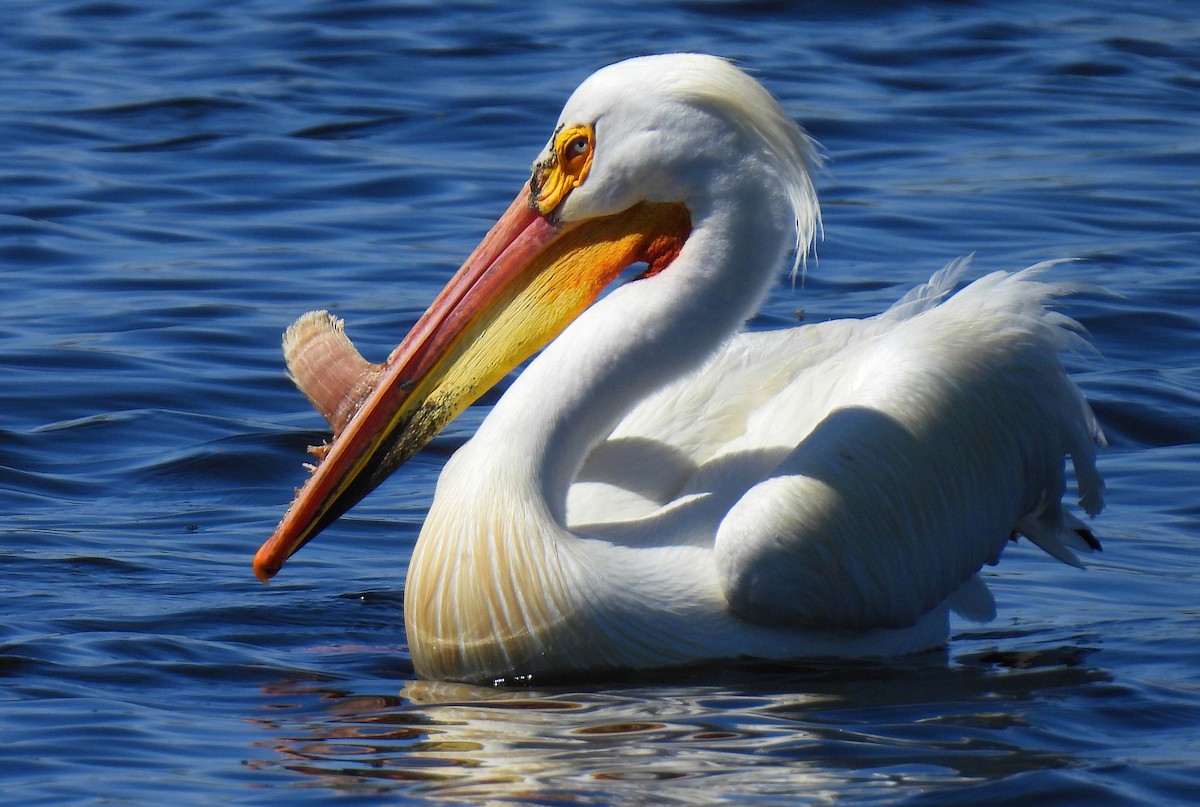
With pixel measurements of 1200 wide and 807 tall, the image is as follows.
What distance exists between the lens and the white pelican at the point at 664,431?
14.5ft

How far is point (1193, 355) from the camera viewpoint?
7.58 meters

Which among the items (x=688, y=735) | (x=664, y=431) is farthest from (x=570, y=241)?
(x=688, y=735)

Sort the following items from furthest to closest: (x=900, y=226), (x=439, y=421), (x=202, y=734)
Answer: (x=900, y=226) < (x=439, y=421) < (x=202, y=734)

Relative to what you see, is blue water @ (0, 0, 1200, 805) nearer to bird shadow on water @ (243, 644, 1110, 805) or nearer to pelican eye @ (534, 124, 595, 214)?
bird shadow on water @ (243, 644, 1110, 805)

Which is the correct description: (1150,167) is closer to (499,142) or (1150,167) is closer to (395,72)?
(499,142)

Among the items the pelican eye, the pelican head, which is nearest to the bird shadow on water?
the pelican head

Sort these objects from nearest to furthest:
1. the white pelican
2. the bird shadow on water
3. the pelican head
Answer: the bird shadow on water, the white pelican, the pelican head

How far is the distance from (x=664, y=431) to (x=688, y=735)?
113 centimetres

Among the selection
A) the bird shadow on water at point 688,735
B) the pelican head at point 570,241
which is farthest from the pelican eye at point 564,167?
the bird shadow on water at point 688,735

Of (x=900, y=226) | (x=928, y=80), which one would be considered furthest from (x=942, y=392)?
(x=928, y=80)

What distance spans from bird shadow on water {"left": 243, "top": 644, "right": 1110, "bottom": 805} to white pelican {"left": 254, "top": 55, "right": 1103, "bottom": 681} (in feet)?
0.39

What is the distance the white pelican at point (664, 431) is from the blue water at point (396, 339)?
0.15 meters

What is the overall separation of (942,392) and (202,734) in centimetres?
196

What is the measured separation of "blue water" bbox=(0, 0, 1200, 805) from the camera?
156 inches
